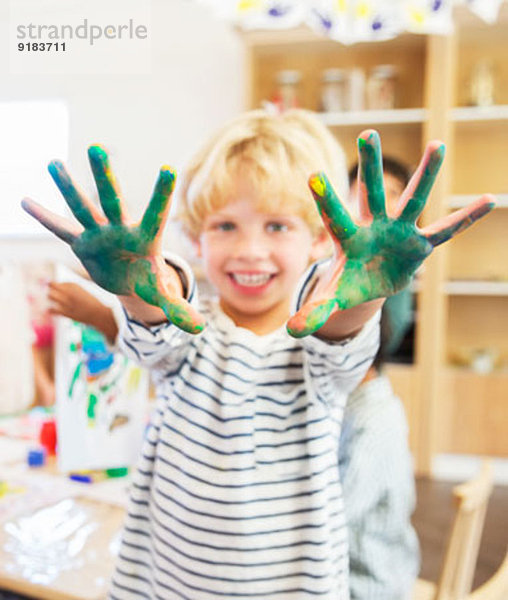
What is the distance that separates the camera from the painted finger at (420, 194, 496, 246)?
36 centimetres

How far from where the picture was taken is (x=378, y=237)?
0.37 metres

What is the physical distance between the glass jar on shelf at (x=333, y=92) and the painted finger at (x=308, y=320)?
2649 millimetres

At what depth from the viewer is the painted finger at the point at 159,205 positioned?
1.08 ft

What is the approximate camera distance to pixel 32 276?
1329 millimetres

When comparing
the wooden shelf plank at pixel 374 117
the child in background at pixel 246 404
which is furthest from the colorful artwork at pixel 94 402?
the wooden shelf plank at pixel 374 117

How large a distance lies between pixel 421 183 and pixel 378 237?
4 cm

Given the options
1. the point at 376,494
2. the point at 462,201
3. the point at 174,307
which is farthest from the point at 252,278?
the point at 462,201

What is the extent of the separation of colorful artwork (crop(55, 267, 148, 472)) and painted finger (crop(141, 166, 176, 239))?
1.78ft

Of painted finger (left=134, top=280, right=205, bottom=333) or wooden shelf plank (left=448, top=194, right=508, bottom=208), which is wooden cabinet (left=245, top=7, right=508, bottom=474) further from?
painted finger (left=134, top=280, right=205, bottom=333)

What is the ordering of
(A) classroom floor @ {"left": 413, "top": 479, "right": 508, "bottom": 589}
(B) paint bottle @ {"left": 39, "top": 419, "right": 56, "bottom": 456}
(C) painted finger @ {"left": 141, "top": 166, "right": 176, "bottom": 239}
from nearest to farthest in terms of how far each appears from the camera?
(C) painted finger @ {"left": 141, "top": 166, "right": 176, "bottom": 239} < (B) paint bottle @ {"left": 39, "top": 419, "right": 56, "bottom": 456} < (A) classroom floor @ {"left": 413, "top": 479, "right": 508, "bottom": 589}

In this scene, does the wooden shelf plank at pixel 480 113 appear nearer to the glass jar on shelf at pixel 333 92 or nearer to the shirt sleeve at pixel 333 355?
the glass jar on shelf at pixel 333 92

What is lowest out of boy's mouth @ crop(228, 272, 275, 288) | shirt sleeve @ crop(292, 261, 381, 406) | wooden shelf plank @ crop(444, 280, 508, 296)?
wooden shelf plank @ crop(444, 280, 508, 296)

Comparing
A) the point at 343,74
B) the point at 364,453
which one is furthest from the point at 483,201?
the point at 343,74

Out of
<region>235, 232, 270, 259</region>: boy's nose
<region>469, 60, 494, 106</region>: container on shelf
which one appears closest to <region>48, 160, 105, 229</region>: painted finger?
<region>235, 232, 270, 259</region>: boy's nose
